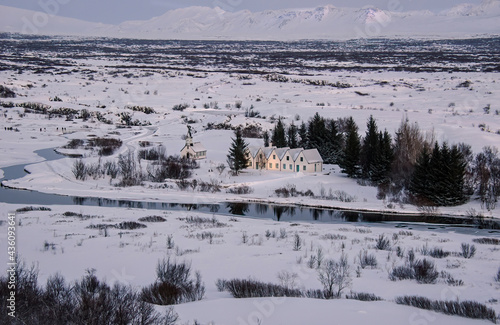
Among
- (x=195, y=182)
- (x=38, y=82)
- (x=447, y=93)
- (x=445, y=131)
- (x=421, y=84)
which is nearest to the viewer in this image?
(x=195, y=182)

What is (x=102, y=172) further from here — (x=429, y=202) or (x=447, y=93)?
(x=447, y=93)

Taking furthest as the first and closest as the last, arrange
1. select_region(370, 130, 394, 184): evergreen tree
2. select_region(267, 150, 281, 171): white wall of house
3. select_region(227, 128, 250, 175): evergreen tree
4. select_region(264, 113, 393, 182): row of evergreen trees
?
select_region(267, 150, 281, 171): white wall of house → select_region(227, 128, 250, 175): evergreen tree → select_region(264, 113, 393, 182): row of evergreen trees → select_region(370, 130, 394, 184): evergreen tree

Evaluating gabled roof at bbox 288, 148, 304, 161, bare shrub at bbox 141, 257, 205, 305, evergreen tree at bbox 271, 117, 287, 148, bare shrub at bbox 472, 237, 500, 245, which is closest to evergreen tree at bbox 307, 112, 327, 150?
evergreen tree at bbox 271, 117, 287, 148

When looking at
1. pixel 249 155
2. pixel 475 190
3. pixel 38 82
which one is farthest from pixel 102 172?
pixel 38 82

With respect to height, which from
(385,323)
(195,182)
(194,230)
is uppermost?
(385,323)

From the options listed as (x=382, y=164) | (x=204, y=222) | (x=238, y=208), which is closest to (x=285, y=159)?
(x=382, y=164)

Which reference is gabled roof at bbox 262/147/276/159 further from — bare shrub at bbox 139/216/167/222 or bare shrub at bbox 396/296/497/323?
bare shrub at bbox 396/296/497/323
